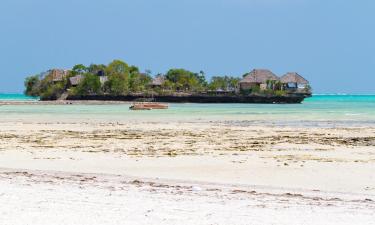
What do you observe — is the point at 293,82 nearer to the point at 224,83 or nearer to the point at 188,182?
the point at 224,83

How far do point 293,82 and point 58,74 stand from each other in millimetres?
61222

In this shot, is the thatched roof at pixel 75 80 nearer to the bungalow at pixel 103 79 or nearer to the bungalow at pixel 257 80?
the bungalow at pixel 103 79

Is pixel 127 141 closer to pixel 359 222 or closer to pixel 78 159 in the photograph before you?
pixel 78 159

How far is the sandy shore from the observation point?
875 centimetres

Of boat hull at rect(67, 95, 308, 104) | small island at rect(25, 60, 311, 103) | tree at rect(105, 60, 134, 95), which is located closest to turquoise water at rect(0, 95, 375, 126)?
boat hull at rect(67, 95, 308, 104)

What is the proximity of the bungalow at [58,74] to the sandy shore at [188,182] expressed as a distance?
137m

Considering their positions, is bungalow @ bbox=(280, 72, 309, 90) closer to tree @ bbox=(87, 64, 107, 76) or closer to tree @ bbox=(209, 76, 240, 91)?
tree @ bbox=(209, 76, 240, 91)

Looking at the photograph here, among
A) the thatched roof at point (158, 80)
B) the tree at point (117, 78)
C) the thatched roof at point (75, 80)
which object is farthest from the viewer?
the thatched roof at point (158, 80)

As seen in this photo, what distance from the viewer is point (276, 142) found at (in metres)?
23.0

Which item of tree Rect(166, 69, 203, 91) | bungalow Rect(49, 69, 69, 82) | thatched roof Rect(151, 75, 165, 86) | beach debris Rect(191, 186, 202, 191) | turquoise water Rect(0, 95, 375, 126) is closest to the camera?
beach debris Rect(191, 186, 202, 191)

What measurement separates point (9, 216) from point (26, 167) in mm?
7048

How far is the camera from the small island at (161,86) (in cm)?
13125

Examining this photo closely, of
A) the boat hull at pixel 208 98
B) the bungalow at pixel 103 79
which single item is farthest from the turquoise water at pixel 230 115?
the bungalow at pixel 103 79

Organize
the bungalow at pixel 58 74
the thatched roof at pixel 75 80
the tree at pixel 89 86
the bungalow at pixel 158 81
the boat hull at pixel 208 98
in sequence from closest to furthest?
the boat hull at pixel 208 98 < the tree at pixel 89 86 < the thatched roof at pixel 75 80 < the bungalow at pixel 158 81 < the bungalow at pixel 58 74
